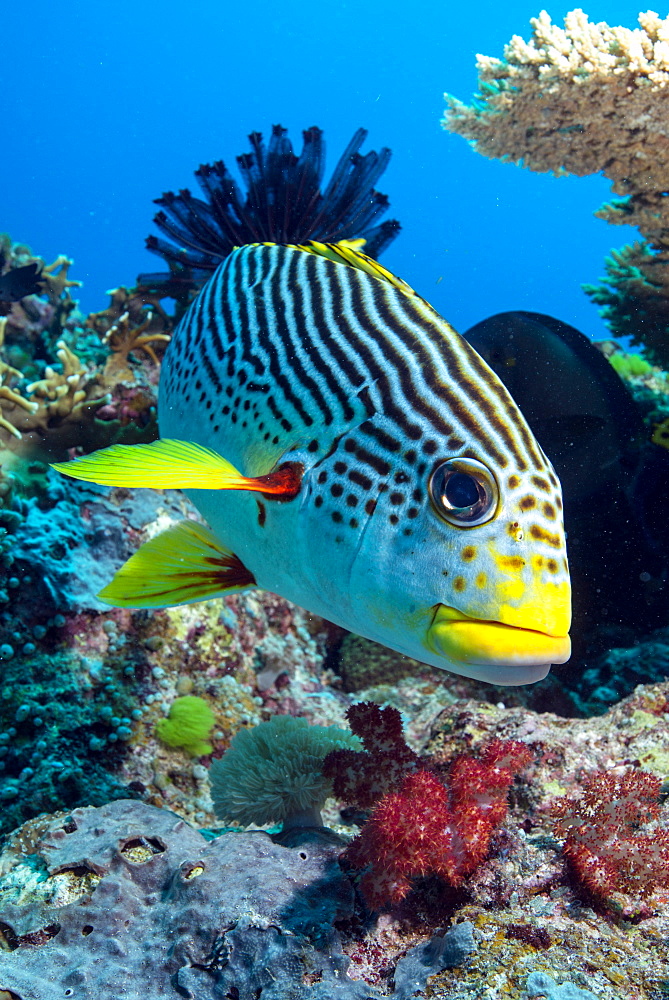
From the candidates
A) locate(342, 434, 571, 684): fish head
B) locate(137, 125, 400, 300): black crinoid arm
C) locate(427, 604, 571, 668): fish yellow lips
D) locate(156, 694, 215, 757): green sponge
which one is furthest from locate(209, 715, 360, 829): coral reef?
locate(137, 125, 400, 300): black crinoid arm

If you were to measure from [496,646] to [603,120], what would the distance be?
19.6 feet

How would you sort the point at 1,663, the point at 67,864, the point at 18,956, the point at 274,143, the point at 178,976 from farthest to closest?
the point at 274,143, the point at 1,663, the point at 67,864, the point at 18,956, the point at 178,976

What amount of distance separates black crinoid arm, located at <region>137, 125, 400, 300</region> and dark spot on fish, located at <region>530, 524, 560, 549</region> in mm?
3094

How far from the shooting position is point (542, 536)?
1409mm

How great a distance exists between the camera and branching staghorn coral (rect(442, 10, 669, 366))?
5.13 metres

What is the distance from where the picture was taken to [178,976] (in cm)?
191

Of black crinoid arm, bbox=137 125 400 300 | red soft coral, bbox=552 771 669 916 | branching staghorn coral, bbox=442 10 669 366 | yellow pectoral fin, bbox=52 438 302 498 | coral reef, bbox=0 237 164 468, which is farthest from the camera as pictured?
coral reef, bbox=0 237 164 468

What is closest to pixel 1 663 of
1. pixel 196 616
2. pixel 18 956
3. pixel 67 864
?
pixel 196 616

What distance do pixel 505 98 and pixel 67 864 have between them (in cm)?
697

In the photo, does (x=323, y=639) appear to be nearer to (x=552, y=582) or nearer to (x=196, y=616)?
(x=196, y=616)

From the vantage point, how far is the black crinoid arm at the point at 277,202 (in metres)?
3.83

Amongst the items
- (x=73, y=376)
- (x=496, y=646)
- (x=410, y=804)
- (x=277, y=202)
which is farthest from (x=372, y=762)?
(x=73, y=376)

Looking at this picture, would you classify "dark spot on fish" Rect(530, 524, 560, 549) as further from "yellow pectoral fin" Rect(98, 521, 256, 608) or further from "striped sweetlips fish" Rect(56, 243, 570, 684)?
"yellow pectoral fin" Rect(98, 521, 256, 608)

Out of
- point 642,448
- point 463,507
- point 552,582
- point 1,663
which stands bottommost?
point 1,663
